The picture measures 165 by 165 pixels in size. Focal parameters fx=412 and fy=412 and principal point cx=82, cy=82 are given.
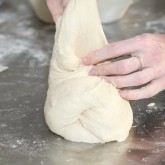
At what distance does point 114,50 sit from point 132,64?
2.3 inches

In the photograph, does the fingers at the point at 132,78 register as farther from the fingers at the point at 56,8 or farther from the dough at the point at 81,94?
the fingers at the point at 56,8

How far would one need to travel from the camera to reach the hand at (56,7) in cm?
116

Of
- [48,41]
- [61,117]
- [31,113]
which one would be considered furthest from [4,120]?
[48,41]

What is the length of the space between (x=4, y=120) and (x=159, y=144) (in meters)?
0.44

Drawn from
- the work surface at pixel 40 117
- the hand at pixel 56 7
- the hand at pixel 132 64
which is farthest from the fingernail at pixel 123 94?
the hand at pixel 56 7

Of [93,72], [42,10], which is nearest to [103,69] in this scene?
[93,72]

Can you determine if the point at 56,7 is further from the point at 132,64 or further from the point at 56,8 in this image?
the point at 132,64

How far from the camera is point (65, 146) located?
107 cm

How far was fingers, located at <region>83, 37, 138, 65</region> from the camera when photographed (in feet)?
3.44

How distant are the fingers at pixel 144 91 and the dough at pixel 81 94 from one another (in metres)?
0.02

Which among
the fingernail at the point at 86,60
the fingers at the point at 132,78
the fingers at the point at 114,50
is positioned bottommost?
the fingers at the point at 132,78

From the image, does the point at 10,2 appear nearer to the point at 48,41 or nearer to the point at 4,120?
the point at 48,41

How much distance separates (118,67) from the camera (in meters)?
1.05

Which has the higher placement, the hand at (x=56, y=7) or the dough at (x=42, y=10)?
the hand at (x=56, y=7)
